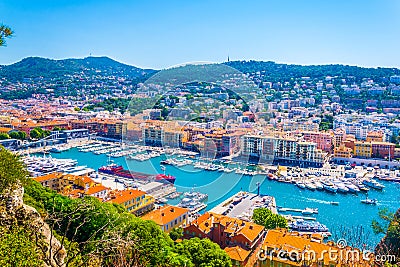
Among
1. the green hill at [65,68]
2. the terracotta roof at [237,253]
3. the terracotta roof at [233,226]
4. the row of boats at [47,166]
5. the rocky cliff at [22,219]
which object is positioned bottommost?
the row of boats at [47,166]

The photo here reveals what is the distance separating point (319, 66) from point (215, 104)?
97.7 ft

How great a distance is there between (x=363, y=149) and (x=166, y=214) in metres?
9.11

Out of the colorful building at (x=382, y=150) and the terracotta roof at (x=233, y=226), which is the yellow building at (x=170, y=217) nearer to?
the terracotta roof at (x=233, y=226)

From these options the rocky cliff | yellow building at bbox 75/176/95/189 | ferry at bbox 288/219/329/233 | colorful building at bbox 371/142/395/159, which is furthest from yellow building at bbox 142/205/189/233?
colorful building at bbox 371/142/395/159

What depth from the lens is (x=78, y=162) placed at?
11.1 m

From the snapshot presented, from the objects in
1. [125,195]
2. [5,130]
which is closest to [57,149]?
[5,130]

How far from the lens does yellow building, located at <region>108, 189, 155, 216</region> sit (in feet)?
18.2

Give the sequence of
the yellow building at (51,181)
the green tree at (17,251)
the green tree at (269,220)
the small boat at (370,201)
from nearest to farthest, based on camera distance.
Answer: the green tree at (17,251)
the green tree at (269,220)
the yellow building at (51,181)
the small boat at (370,201)

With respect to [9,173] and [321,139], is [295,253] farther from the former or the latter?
[321,139]

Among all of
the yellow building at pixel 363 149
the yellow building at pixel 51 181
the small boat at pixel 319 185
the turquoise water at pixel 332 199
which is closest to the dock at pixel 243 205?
the turquoise water at pixel 332 199

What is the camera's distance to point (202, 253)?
10.5ft

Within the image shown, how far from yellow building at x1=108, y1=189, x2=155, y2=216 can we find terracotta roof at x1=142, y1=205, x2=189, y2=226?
26.0 inches

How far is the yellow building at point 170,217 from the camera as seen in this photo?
4742mm

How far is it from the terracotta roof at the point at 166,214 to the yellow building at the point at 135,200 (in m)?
0.66
